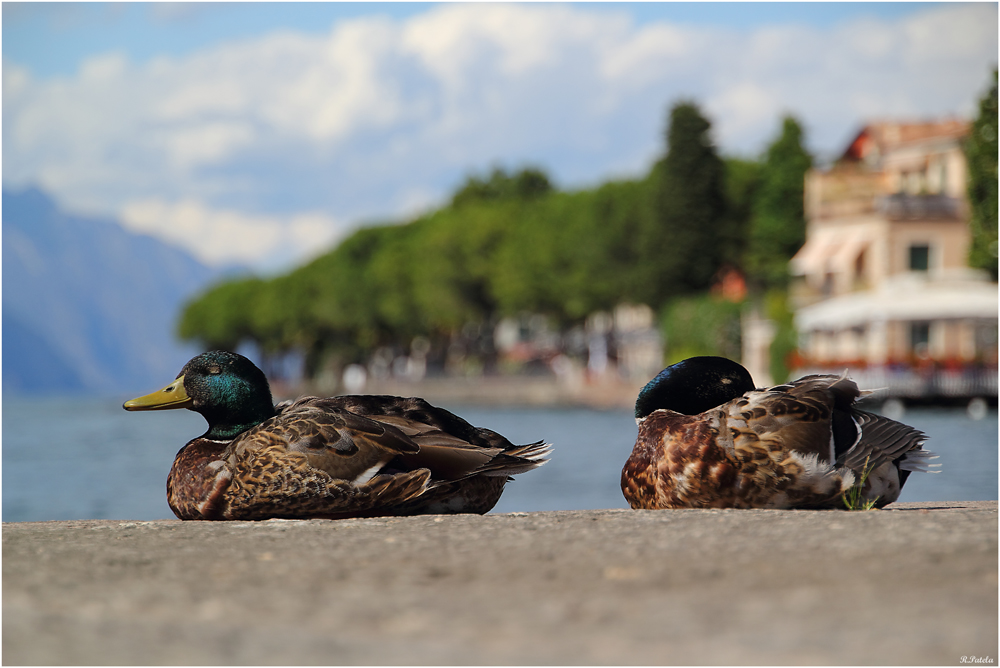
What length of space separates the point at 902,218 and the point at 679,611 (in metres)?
59.0

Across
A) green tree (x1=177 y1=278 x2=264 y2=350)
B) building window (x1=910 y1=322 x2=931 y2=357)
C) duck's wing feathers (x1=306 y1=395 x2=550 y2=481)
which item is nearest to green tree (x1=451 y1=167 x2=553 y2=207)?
green tree (x1=177 y1=278 x2=264 y2=350)

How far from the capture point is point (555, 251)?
8619cm

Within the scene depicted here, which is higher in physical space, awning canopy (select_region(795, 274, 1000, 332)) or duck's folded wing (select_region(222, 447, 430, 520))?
duck's folded wing (select_region(222, 447, 430, 520))

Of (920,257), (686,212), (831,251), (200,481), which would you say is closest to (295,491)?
(200,481)

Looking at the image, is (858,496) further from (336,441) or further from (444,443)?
(336,441)

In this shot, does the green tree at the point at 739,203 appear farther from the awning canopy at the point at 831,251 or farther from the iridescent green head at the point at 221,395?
the iridescent green head at the point at 221,395

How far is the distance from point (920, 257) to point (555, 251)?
28.8 metres

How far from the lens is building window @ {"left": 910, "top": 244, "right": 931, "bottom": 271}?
61.6 metres

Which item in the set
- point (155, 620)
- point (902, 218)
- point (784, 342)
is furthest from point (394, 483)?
point (902, 218)

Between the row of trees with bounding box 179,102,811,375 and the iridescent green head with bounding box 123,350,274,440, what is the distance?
64.3 m

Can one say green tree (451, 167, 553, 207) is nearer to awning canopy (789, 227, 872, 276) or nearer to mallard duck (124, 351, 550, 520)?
awning canopy (789, 227, 872, 276)

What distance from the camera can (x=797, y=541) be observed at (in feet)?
19.6

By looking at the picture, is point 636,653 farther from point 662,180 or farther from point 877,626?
point 662,180

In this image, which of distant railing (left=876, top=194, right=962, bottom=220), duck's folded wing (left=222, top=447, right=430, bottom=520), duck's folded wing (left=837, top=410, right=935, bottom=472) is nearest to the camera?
duck's folded wing (left=222, top=447, right=430, bottom=520)
